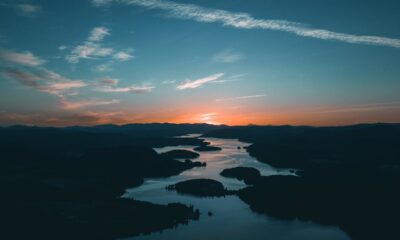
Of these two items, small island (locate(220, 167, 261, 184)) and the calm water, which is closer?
the calm water

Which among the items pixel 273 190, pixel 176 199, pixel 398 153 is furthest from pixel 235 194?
pixel 398 153

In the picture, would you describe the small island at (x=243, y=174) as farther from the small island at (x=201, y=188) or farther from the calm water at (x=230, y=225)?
the calm water at (x=230, y=225)

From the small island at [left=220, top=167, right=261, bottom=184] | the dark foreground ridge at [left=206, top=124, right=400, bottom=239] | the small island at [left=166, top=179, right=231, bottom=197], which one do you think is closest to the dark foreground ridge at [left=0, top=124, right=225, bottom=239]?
the small island at [left=166, top=179, right=231, bottom=197]

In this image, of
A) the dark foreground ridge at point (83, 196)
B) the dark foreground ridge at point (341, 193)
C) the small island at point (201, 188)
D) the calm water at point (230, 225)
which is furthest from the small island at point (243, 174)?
the calm water at point (230, 225)

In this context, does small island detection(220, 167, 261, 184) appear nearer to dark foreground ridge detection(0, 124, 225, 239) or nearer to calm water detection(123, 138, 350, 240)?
dark foreground ridge detection(0, 124, 225, 239)

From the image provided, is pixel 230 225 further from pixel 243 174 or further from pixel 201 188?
pixel 243 174

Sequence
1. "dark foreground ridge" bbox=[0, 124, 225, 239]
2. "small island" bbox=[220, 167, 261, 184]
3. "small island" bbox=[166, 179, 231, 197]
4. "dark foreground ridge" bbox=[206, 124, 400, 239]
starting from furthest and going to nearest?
"small island" bbox=[220, 167, 261, 184] → "small island" bbox=[166, 179, 231, 197] → "dark foreground ridge" bbox=[206, 124, 400, 239] → "dark foreground ridge" bbox=[0, 124, 225, 239]
